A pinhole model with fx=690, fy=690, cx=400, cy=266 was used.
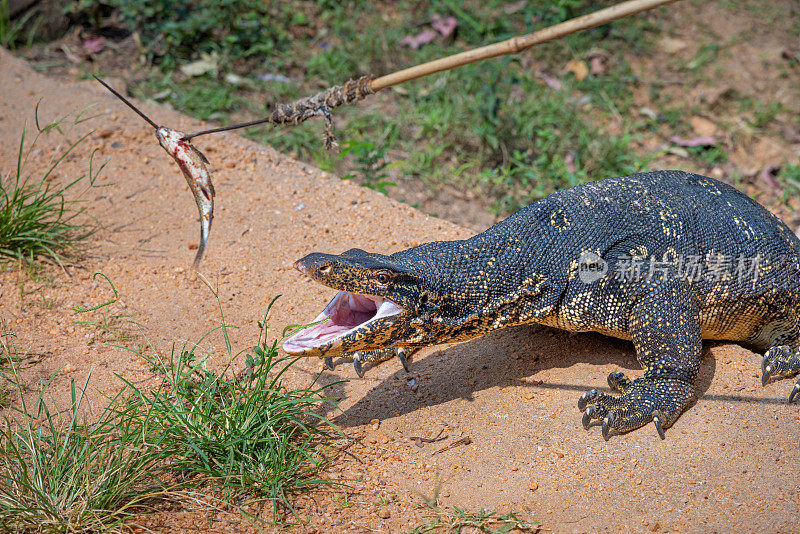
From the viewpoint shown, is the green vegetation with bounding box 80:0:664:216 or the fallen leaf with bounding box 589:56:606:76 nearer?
the green vegetation with bounding box 80:0:664:216

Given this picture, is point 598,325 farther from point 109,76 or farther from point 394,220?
point 109,76

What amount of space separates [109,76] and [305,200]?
11.4 feet

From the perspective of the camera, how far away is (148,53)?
8.19 m

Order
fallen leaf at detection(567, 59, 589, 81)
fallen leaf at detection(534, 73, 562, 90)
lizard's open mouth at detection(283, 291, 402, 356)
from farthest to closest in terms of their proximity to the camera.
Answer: fallen leaf at detection(567, 59, 589, 81), fallen leaf at detection(534, 73, 562, 90), lizard's open mouth at detection(283, 291, 402, 356)

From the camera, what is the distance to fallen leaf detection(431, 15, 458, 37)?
9.07 m

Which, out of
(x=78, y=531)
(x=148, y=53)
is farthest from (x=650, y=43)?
(x=78, y=531)

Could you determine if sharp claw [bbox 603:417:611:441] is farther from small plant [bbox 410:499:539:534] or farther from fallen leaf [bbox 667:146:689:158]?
fallen leaf [bbox 667:146:689:158]

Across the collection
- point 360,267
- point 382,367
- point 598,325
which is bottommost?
point 382,367

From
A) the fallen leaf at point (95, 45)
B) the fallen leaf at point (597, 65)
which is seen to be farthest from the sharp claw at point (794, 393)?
the fallen leaf at point (95, 45)

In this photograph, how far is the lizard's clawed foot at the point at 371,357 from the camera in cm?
450

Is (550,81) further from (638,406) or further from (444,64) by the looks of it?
(444,64)

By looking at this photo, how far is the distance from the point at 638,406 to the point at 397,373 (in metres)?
1.52

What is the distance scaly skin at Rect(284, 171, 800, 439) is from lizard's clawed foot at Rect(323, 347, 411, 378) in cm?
59

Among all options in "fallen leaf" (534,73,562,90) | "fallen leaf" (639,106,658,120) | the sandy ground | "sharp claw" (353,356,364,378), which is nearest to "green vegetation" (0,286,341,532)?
the sandy ground
